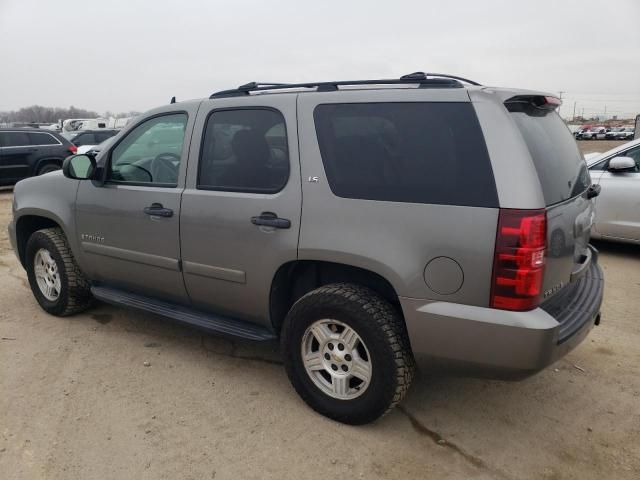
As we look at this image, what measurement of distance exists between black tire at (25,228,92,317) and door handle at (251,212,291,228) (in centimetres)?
207

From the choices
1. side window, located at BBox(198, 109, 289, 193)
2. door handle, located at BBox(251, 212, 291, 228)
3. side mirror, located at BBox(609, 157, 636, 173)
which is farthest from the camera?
side mirror, located at BBox(609, 157, 636, 173)

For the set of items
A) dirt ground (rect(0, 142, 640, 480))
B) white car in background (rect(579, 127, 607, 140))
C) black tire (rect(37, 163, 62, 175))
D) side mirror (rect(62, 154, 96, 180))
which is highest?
side mirror (rect(62, 154, 96, 180))

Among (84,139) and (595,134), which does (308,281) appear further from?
(595,134)

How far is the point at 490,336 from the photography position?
2.42 meters

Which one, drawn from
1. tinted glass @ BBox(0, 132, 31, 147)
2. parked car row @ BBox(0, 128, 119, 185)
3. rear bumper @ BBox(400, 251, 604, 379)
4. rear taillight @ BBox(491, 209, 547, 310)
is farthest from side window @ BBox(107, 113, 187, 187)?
tinted glass @ BBox(0, 132, 31, 147)

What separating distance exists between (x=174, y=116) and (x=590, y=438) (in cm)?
318

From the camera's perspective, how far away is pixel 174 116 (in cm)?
364

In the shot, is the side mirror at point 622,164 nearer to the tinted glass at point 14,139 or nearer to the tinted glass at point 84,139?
the tinted glass at point 14,139

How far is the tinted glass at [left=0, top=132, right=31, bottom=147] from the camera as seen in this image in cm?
1287

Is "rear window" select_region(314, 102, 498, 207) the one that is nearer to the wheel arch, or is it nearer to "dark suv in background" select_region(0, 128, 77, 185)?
the wheel arch

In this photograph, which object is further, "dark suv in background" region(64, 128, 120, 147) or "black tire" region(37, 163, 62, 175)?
"dark suv in background" region(64, 128, 120, 147)

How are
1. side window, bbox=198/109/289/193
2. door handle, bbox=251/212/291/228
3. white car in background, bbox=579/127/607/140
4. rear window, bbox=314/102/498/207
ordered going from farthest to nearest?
white car in background, bbox=579/127/607/140 → side window, bbox=198/109/289/193 → door handle, bbox=251/212/291/228 → rear window, bbox=314/102/498/207

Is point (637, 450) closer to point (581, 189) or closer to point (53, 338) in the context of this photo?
point (581, 189)

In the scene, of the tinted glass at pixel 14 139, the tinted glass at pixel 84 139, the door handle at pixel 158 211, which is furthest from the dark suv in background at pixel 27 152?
the door handle at pixel 158 211
